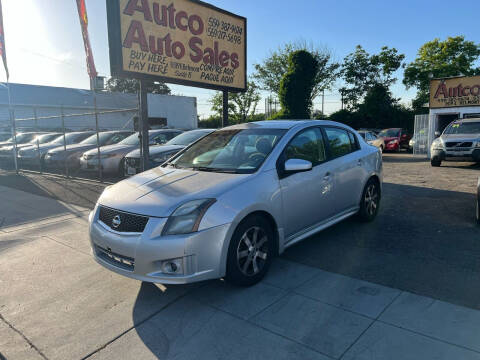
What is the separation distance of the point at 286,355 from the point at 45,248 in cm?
376

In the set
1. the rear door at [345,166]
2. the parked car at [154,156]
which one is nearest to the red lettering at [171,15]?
the parked car at [154,156]

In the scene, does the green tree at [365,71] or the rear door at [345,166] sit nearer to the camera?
the rear door at [345,166]

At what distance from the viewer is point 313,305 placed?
3.09m

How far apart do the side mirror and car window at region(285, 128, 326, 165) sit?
0.74 feet

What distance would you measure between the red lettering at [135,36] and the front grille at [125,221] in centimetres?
401

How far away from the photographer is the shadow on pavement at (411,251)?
11.2ft

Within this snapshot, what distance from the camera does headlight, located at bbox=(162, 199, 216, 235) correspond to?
294 centimetres

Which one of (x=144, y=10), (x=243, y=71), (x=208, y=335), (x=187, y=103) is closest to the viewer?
(x=208, y=335)

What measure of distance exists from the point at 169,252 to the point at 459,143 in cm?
1191

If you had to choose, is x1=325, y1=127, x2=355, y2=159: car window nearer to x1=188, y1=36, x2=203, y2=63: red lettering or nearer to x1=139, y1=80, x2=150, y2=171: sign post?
x1=139, y1=80, x2=150, y2=171: sign post

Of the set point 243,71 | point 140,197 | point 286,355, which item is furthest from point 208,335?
point 243,71

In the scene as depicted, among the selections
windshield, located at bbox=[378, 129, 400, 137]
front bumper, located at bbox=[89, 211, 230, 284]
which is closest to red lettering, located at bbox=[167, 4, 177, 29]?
front bumper, located at bbox=[89, 211, 230, 284]

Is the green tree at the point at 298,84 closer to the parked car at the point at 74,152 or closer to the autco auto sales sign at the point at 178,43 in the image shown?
the parked car at the point at 74,152

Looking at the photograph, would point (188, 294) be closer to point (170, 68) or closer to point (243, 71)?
point (170, 68)
